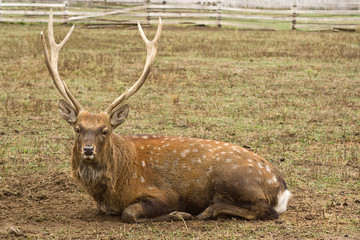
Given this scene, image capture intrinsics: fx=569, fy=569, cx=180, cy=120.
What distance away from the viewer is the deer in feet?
18.3

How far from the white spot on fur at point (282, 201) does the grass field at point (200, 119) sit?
89 mm

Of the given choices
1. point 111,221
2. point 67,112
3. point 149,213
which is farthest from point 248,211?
point 67,112

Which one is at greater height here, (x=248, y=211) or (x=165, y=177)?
(x=165, y=177)

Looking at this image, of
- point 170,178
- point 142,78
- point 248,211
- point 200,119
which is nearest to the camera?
point 248,211

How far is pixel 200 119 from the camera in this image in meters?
10.0

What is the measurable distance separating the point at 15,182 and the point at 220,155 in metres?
2.58

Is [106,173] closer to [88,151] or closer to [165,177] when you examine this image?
[88,151]

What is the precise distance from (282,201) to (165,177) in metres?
1.22

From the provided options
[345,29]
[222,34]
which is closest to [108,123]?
[222,34]

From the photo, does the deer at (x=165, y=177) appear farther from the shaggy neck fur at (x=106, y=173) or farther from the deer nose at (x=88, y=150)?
the deer nose at (x=88, y=150)

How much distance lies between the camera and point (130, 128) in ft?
31.1

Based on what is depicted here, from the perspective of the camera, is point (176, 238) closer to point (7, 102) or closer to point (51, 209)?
point (51, 209)

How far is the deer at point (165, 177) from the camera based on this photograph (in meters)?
5.59

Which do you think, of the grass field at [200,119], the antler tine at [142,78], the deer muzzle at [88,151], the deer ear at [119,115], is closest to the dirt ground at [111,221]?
the grass field at [200,119]
